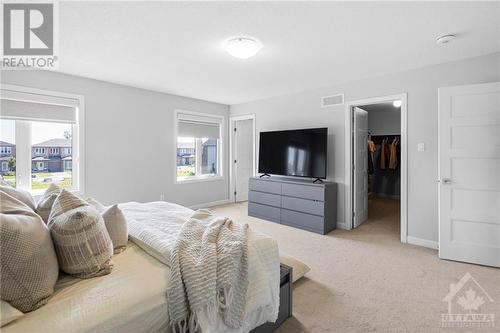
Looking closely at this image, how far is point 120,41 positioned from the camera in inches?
96.5

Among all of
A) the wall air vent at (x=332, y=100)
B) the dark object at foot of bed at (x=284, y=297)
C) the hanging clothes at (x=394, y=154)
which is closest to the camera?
the dark object at foot of bed at (x=284, y=297)

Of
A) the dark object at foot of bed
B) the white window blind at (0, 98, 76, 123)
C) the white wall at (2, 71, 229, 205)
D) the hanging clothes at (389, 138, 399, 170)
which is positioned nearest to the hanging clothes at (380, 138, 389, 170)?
the hanging clothes at (389, 138, 399, 170)

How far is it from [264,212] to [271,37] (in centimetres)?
299

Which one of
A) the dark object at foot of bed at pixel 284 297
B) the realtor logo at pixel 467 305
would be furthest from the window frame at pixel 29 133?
the realtor logo at pixel 467 305

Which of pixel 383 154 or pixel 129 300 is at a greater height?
pixel 383 154

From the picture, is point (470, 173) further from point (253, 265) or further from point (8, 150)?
point (8, 150)

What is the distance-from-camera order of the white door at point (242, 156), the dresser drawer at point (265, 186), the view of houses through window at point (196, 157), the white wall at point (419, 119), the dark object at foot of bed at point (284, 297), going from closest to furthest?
1. the dark object at foot of bed at point (284, 297)
2. the white wall at point (419, 119)
3. the dresser drawer at point (265, 186)
4. the view of houses through window at point (196, 157)
5. the white door at point (242, 156)

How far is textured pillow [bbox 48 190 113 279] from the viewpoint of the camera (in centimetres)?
122

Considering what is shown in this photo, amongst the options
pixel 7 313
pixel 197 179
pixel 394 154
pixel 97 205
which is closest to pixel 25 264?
pixel 7 313

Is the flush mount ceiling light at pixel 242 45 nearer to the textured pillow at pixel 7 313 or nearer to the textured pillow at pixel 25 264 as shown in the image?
the textured pillow at pixel 25 264

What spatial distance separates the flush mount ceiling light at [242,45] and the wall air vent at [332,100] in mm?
1928

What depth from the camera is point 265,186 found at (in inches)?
176

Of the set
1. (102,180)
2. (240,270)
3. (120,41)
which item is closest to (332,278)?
(240,270)

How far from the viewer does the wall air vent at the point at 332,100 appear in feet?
12.9
